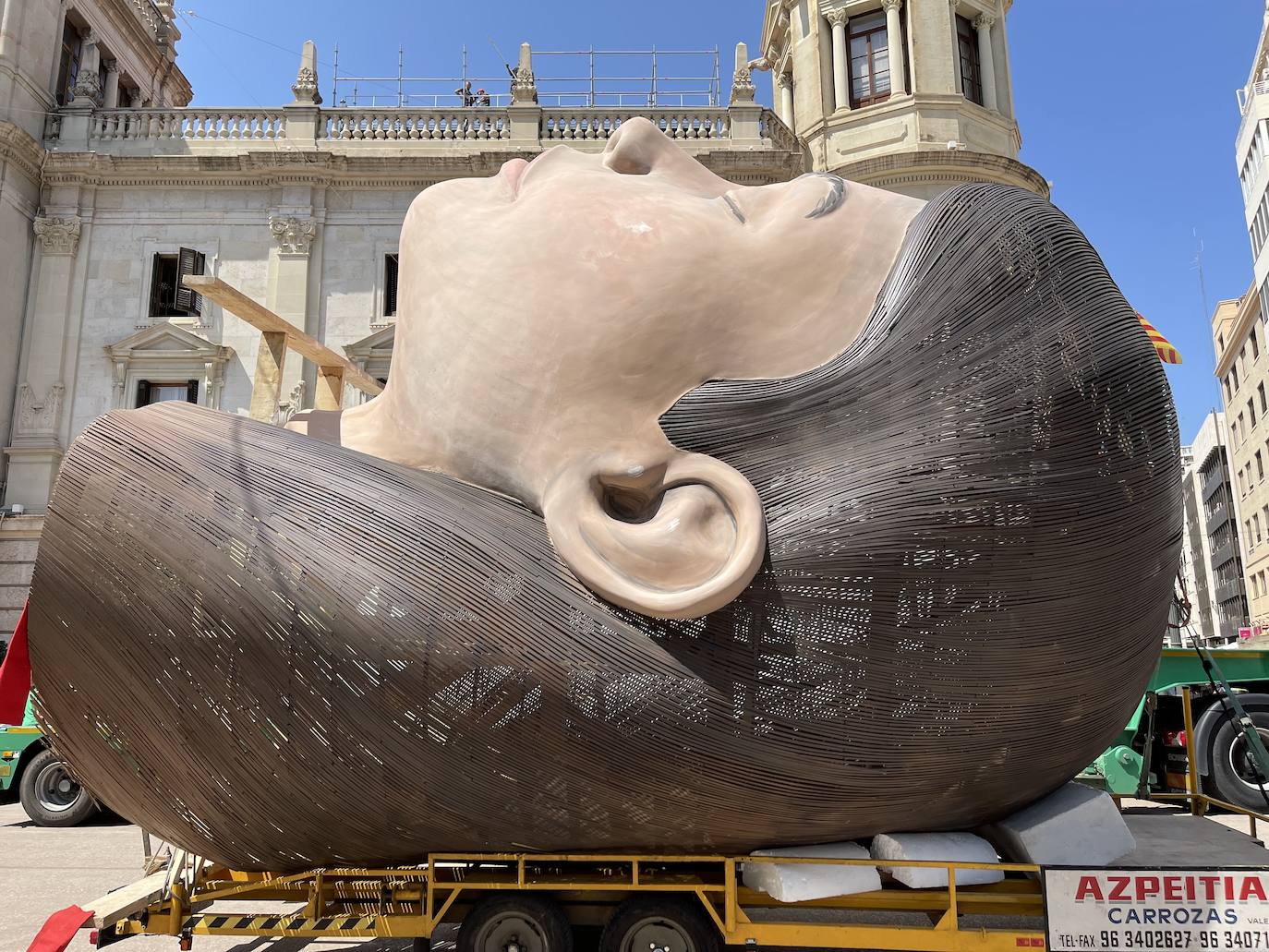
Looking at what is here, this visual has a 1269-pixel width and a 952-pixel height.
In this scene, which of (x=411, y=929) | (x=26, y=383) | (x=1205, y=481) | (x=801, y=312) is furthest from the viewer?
(x=1205, y=481)

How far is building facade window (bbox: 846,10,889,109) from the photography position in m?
24.0

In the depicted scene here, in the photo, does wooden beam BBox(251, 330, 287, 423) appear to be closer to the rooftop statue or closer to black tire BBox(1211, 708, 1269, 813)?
the rooftop statue

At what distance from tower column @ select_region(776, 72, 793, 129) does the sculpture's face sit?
24952mm

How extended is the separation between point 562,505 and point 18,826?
33.1 ft

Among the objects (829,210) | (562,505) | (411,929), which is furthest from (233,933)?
(829,210)

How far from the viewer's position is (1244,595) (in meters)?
56.8

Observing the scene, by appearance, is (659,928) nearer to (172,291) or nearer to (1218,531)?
(172,291)

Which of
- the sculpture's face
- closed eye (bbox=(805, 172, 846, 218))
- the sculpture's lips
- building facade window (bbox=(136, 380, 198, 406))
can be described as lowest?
the sculpture's face

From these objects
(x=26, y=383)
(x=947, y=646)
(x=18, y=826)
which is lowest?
(x=18, y=826)

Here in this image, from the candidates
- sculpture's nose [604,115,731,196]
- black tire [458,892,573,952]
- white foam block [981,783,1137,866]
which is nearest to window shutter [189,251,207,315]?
sculpture's nose [604,115,731,196]

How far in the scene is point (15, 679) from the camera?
4145 mm

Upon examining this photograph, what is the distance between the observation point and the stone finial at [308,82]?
2316 centimetres

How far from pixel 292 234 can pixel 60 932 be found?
66.0 feet

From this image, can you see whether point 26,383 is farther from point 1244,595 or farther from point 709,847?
point 1244,595
